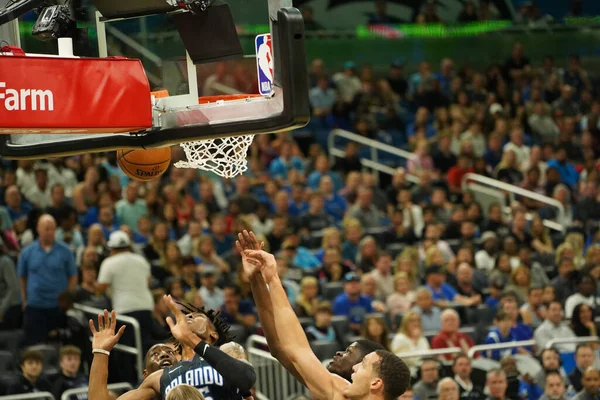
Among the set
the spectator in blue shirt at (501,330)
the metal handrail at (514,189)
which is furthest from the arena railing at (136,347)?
the metal handrail at (514,189)

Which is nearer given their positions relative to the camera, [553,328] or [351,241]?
[553,328]

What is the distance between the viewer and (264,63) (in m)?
5.39

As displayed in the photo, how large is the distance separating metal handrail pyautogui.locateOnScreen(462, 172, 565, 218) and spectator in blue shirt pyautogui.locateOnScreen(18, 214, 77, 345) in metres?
7.02

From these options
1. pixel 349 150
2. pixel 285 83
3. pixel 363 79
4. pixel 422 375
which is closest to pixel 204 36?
pixel 285 83

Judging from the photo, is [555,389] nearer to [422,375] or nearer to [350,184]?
[422,375]

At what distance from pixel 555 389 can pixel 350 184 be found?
5.58 m

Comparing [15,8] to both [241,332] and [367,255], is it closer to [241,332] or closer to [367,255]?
[241,332]

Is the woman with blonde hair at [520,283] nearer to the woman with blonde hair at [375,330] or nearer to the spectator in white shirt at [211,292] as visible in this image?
the woman with blonde hair at [375,330]

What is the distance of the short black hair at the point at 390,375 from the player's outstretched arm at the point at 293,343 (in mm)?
220

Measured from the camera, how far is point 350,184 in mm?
15867

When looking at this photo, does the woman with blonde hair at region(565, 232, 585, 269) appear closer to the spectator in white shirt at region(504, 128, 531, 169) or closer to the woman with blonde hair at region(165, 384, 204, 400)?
the spectator in white shirt at region(504, 128, 531, 169)

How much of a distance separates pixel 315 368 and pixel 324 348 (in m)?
6.03

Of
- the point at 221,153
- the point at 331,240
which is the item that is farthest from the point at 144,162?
the point at 331,240

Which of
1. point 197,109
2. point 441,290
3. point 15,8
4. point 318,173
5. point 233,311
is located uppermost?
point 15,8
